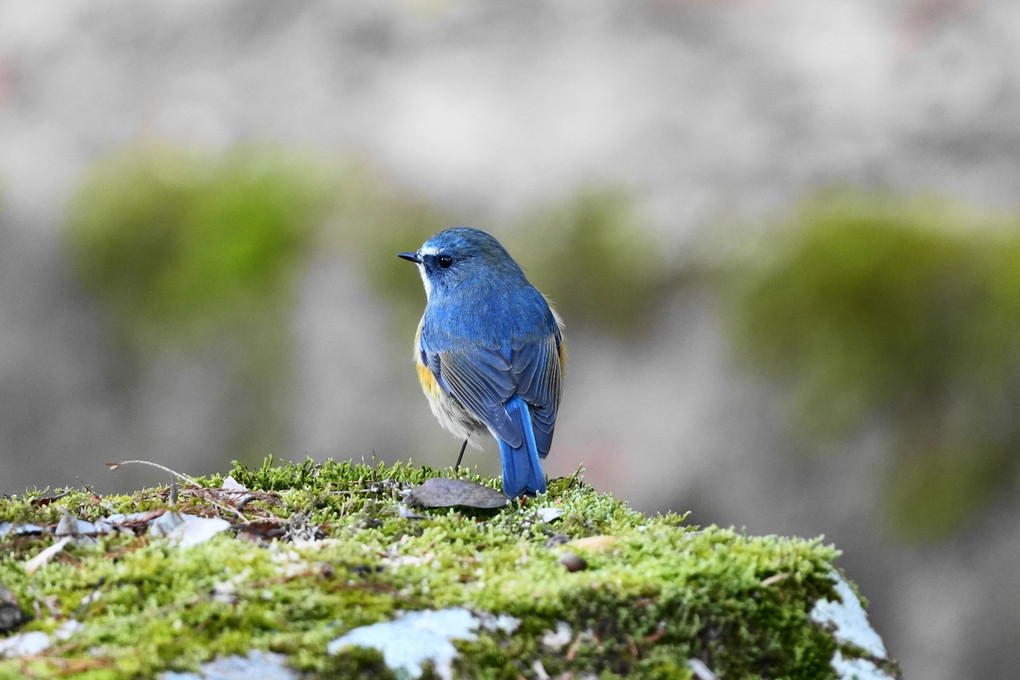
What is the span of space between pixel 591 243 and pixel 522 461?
111 inches

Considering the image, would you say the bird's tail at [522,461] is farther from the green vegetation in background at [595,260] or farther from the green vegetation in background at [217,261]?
the green vegetation in background at [217,261]

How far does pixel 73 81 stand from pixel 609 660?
7.34 metres

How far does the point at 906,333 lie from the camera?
580 cm

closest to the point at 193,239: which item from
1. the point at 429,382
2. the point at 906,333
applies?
the point at 429,382

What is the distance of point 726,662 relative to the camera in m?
2.27

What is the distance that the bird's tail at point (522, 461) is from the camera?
3.67 metres

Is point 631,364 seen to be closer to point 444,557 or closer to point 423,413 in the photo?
point 423,413

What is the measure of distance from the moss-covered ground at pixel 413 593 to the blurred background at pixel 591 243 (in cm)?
248

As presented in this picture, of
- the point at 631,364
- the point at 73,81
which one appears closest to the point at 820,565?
the point at 631,364

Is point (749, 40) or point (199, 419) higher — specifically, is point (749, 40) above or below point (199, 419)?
above

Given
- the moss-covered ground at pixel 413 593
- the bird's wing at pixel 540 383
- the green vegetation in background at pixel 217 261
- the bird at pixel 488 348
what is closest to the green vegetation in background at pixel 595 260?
the bird at pixel 488 348

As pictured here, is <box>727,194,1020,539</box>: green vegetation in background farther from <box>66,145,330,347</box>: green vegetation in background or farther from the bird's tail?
<box>66,145,330,347</box>: green vegetation in background

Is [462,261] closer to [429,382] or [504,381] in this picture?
[429,382]

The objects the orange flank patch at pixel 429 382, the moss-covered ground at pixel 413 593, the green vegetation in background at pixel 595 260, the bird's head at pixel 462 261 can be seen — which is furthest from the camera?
the green vegetation in background at pixel 595 260
